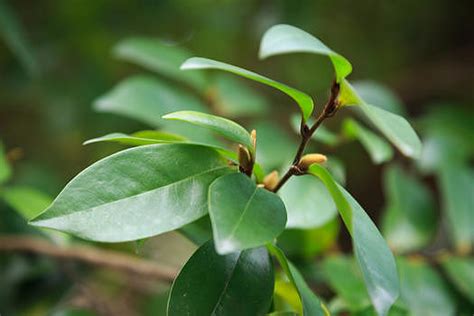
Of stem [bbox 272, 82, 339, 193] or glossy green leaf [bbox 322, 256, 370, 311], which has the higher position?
stem [bbox 272, 82, 339, 193]

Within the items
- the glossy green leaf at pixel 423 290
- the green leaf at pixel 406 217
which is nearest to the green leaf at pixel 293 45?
the glossy green leaf at pixel 423 290

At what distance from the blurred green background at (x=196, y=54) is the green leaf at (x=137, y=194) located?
369mm

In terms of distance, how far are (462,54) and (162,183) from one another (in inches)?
51.6

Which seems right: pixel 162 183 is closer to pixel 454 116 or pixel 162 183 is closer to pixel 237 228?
pixel 237 228

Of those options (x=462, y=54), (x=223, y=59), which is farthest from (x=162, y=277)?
(x=462, y=54)

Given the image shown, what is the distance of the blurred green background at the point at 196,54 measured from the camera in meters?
0.99

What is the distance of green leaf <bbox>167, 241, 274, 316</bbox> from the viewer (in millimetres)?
464

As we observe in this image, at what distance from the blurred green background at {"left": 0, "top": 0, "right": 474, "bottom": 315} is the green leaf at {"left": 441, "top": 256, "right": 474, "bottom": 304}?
2 centimetres

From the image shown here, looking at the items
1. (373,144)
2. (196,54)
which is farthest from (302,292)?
(196,54)

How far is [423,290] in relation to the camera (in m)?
0.78

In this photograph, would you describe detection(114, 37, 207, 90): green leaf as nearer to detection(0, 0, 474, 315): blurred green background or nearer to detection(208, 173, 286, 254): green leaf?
detection(0, 0, 474, 315): blurred green background

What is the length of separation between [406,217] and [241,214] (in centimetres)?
58

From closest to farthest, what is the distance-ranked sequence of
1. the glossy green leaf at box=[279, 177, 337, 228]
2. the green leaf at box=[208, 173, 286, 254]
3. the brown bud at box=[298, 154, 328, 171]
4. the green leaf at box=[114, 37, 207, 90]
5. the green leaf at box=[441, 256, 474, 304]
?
the green leaf at box=[208, 173, 286, 254], the brown bud at box=[298, 154, 328, 171], the glossy green leaf at box=[279, 177, 337, 228], the green leaf at box=[441, 256, 474, 304], the green leaf at box=[114, 37, 207, 90]

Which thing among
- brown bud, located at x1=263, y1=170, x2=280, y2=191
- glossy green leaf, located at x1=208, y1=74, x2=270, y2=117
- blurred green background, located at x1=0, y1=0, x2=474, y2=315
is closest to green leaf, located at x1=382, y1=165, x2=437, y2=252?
blurred green background, located at x1=0, y1=0, x2=474, y2=315
